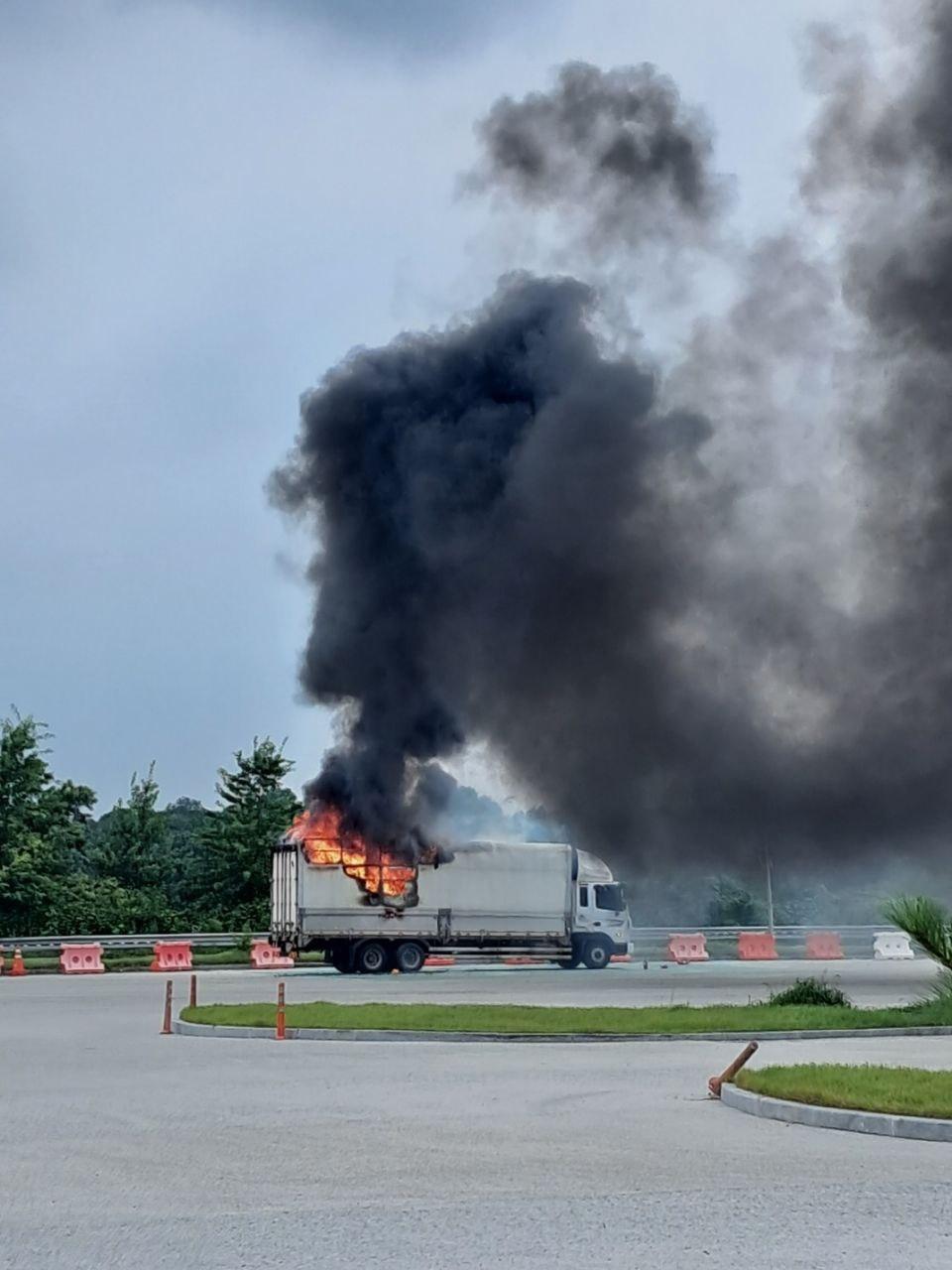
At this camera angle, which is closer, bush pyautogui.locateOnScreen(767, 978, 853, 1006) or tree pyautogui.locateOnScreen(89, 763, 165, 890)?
bush pyautogui.locateOnScreen(767, 978, 853, 1006)

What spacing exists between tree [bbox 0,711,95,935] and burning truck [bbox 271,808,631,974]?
14039 millimetres

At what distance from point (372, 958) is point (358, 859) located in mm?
2504

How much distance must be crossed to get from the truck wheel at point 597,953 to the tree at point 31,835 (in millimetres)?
19129

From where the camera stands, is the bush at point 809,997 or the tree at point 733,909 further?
the tree at point 733,909

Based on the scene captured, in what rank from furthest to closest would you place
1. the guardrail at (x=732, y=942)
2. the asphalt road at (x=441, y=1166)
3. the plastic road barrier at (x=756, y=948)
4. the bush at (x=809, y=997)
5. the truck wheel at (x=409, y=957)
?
the guardrail at (x=732, y=942) → the plastic road barrier at (x=756, y=948) → the truck wheel at (x=409, y=957) → the bush at (x=809, y=997) → the asphalt road at (x=441, y=1166)

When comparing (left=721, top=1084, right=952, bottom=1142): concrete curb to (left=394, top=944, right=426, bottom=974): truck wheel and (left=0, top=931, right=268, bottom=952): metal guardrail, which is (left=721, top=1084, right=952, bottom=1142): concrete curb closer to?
(left=394, top=944, right=426, bottom=974): truck wheel

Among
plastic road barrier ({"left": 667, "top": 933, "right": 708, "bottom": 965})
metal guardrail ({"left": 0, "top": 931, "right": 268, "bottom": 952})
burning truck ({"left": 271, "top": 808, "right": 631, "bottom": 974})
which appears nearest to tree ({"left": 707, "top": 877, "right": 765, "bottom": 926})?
plastic road barrier ({"left": 667, "top": 933, "right": 708, "bottom": 965})

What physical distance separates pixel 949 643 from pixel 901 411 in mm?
5732

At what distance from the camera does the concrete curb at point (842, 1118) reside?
36.6ft

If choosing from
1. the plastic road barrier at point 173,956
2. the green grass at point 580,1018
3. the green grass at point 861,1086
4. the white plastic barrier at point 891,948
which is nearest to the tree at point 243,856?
the plastic road barrier at point 173,956

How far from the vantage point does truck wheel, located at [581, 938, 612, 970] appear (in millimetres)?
42438

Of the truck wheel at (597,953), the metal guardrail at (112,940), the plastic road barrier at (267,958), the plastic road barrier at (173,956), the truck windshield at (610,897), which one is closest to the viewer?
the truck wheel at (597,953)

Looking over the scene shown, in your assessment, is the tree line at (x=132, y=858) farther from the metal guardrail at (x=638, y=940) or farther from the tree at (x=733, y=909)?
the tree at (x=733, y=909)

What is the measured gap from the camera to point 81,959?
45.2 meters
